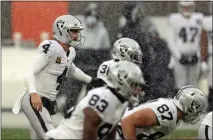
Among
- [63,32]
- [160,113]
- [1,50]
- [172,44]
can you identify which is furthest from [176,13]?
[160,113]

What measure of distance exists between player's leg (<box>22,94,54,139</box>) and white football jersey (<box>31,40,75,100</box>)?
15cm

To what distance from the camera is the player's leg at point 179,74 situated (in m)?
12.9

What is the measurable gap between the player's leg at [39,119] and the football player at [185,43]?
4.45 metres

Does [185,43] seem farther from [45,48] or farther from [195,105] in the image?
[195,105]

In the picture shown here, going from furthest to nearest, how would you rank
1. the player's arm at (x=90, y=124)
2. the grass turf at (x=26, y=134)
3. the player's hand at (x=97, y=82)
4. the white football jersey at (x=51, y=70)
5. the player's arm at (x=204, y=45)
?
the player's arm at (x=204, y=45) < the grass turf at (x=26, y=134) < the player's hand at (x=97, y=82) < the white football jersey at (x=51, y=70) < the player's arm at (x=90, y=124)

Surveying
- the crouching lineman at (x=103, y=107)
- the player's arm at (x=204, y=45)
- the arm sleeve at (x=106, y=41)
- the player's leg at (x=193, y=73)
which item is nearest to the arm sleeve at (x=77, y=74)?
the crouching lineman at (x=103, y=107)

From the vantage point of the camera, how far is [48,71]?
870 cm

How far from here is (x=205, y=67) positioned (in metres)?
13.2

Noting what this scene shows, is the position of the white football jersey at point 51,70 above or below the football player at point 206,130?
above

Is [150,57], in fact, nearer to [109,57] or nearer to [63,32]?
[109,57]

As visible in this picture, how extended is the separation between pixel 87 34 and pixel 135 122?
5507 mm

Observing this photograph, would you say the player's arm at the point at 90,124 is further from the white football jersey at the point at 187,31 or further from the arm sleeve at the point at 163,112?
the white football jersey at the point at 187,31

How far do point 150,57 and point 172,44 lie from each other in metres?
0.78

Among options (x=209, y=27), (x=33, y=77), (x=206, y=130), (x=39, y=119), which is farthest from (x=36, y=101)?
(x=209, y=27)
